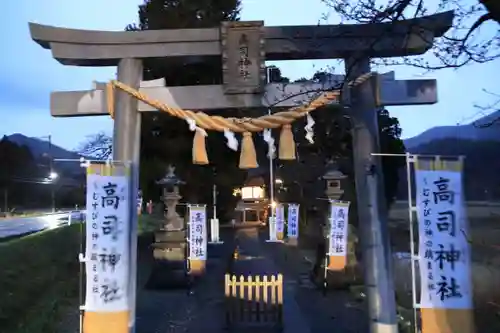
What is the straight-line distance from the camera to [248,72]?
639 centimetres

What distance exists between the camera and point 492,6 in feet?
11.5

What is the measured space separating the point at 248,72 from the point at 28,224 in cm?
1336

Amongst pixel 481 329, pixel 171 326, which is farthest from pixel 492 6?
pixel 171 326

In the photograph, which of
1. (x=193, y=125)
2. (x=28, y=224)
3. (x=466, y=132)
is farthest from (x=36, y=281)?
(x=28, y=224)

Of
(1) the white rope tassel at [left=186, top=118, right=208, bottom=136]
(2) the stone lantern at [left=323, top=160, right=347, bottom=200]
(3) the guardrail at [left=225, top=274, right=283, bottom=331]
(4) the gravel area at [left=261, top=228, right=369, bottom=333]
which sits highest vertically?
(1) the white rope tassel at [left=186, top=118, right=208, bottom=136]

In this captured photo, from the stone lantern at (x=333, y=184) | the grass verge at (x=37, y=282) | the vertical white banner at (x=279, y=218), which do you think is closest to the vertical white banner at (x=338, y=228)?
the stone lantern at (x=333, y=184)

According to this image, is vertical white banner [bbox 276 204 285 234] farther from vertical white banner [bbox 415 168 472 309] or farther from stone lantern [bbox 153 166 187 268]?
vertical white banner [bbox 415 168 472 309]

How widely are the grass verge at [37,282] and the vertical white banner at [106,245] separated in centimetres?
116

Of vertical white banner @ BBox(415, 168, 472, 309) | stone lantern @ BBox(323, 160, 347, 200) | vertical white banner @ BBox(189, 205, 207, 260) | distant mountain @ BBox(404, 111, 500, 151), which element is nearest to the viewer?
distant mountain @ BBox(404, 111, 500, 151)

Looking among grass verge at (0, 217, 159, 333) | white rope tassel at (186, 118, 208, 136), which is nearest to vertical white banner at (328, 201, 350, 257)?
grass verge at (0, 217, 159, 333)

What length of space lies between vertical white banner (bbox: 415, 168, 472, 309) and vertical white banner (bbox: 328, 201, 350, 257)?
678 centimetres

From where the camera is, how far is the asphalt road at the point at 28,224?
1380 centimetres

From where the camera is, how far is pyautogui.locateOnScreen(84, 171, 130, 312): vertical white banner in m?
5.68

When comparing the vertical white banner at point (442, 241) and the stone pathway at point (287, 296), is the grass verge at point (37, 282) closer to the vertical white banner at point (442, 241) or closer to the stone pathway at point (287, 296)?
the stone pathway at point (287, 296)
